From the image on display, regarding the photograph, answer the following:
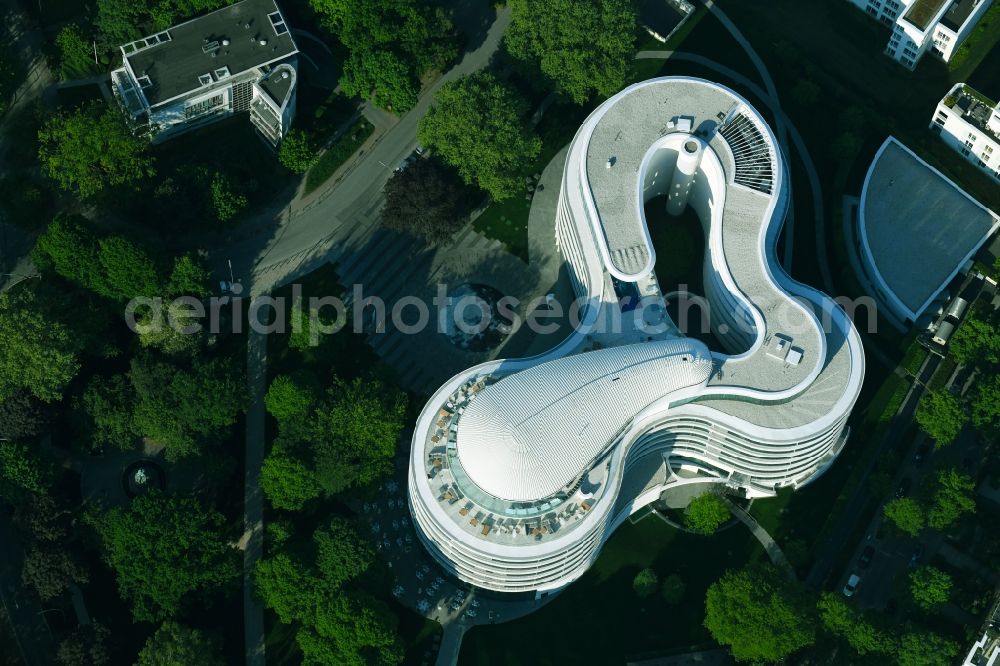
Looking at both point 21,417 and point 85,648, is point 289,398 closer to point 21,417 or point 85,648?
point 21,417

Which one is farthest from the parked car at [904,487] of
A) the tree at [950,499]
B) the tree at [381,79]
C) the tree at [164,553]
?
the tree at [164,553]

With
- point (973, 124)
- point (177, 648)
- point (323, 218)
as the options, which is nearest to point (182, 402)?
point (177, 648)

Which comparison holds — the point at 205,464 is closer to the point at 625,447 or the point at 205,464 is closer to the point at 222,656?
the point at 222,656

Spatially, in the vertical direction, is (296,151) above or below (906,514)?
above

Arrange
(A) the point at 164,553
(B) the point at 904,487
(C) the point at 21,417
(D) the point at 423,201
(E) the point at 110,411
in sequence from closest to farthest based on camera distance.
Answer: (A) the point at 164,553 < (C) the point at 21,417 < (E) the point at 110,411 < (B) the point at 904,487 < (D) the point at 423,201

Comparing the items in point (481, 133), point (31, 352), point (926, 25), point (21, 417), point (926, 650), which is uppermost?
point (926, 25)
